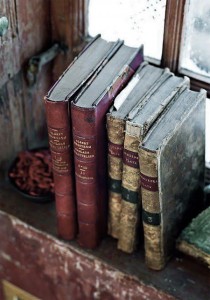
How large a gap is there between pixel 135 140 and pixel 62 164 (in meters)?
0.19

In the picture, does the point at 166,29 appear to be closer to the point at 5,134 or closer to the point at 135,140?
the point at 135,140

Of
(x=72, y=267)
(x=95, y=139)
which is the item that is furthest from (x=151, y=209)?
(x=72, y=267)

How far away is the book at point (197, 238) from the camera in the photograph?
1.33 m

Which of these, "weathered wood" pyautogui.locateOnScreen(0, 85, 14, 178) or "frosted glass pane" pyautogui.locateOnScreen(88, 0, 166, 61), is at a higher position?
"frosted glass pane" pyautogui.locateOnScreen(88, 0, 166, 61)

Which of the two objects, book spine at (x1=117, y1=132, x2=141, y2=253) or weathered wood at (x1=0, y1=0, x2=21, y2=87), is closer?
book spine at (x1=117, y1=132, x2=141, y2=253)

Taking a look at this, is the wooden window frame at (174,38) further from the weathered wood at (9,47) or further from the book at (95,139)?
the weathered wood at (9,47)

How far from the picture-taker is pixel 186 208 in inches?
54.4

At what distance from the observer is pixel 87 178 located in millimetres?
1279

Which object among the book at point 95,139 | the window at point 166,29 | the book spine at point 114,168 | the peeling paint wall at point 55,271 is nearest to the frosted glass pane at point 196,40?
the window at point 166,29

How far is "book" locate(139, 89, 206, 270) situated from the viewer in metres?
1.18

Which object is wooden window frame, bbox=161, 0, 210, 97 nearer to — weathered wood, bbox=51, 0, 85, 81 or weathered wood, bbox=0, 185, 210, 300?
weathered wood, bbox=51, 0, 85, 81

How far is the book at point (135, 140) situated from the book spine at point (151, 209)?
30 mm

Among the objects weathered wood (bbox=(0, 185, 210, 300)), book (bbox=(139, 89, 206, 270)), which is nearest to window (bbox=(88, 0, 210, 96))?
book (bbox=(139, 89, 206, 270))

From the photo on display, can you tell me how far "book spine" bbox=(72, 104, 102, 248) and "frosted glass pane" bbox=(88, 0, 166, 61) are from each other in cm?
30
